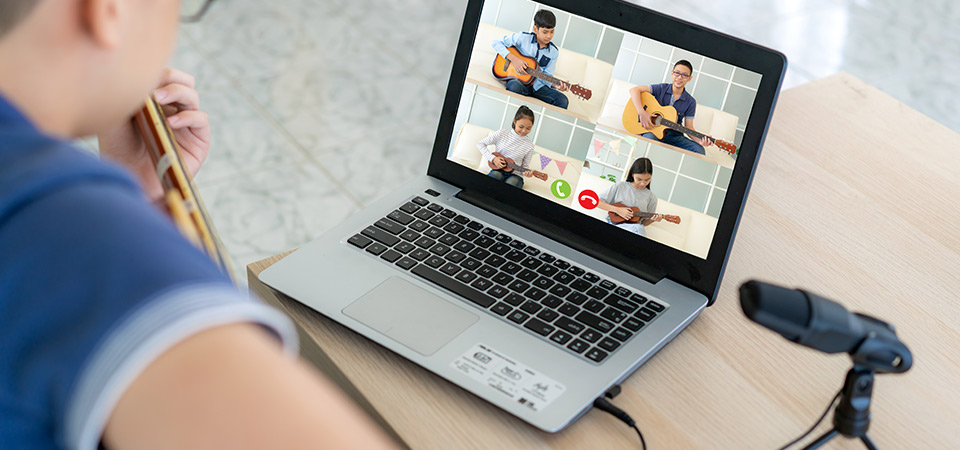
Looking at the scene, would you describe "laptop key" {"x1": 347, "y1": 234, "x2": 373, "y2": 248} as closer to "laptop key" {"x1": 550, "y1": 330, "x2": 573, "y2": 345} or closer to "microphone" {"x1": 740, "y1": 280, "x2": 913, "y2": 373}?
"laptop key" {"x1": 550, "y1": 330, "x2": 573, "y2": 345}

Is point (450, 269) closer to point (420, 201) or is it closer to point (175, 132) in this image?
point (420, 201)

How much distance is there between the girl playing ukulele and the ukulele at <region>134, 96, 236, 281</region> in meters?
0.39

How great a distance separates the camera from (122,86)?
400 mm

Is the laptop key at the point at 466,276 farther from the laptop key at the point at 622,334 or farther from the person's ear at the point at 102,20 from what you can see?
the person's ear at the point at 102,20

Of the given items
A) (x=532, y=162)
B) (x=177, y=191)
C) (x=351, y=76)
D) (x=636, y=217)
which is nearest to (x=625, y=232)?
(x=636, y=217)

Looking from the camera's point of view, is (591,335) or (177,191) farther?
(591,335)

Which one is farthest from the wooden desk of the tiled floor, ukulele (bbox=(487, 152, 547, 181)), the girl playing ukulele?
the tiled floor

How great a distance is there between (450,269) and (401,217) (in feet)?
0.31

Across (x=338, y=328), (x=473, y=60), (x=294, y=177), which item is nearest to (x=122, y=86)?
(x=338, y=328)

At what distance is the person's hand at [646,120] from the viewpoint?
30.2 inches

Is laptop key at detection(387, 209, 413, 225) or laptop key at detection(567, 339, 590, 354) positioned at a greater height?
laptop key at detection(387, 209, 413, 225)

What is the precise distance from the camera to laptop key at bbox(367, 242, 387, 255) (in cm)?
79

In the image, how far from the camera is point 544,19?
31.6 inches

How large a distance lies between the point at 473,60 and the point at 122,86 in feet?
1.59
